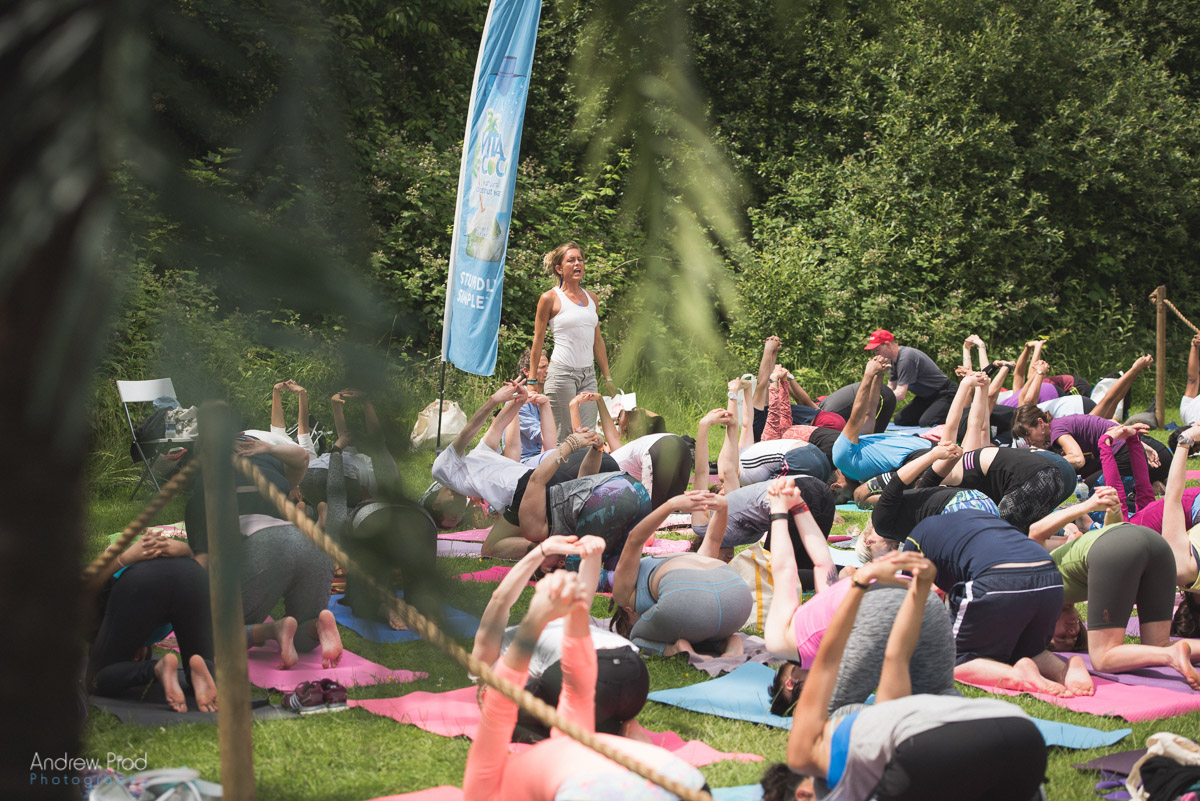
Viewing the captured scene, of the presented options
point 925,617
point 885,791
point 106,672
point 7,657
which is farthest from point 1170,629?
point 7,657

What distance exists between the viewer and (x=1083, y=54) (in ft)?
4.81

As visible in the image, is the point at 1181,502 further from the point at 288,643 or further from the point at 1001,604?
the point at 288,643

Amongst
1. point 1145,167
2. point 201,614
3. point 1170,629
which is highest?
point 1145,167

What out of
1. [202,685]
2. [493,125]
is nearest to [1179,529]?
[493,125]

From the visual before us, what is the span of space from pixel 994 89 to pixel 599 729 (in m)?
2.18

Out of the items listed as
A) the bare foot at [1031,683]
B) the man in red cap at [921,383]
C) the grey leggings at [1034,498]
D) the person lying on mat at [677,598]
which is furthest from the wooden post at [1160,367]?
the person lying on mat at [677,598]

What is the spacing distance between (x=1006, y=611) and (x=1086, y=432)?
10.5ft

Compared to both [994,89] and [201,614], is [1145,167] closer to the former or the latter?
[994,89]

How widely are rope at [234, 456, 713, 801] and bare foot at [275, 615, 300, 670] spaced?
2170 mm

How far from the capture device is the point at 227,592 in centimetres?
135

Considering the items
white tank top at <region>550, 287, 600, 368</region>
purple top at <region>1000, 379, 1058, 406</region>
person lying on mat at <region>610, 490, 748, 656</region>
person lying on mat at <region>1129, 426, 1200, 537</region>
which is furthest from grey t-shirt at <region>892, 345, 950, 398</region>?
person lying on mat at <region>610, 490, 748, 656</region>

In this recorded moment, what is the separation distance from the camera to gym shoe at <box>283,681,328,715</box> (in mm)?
3363

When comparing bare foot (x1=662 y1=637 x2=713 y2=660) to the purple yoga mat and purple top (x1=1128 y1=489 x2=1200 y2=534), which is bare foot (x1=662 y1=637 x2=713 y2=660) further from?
purple top (x1=1128 y1=489 x2=1200 y2=534)

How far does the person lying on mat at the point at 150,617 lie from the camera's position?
3453 mm
